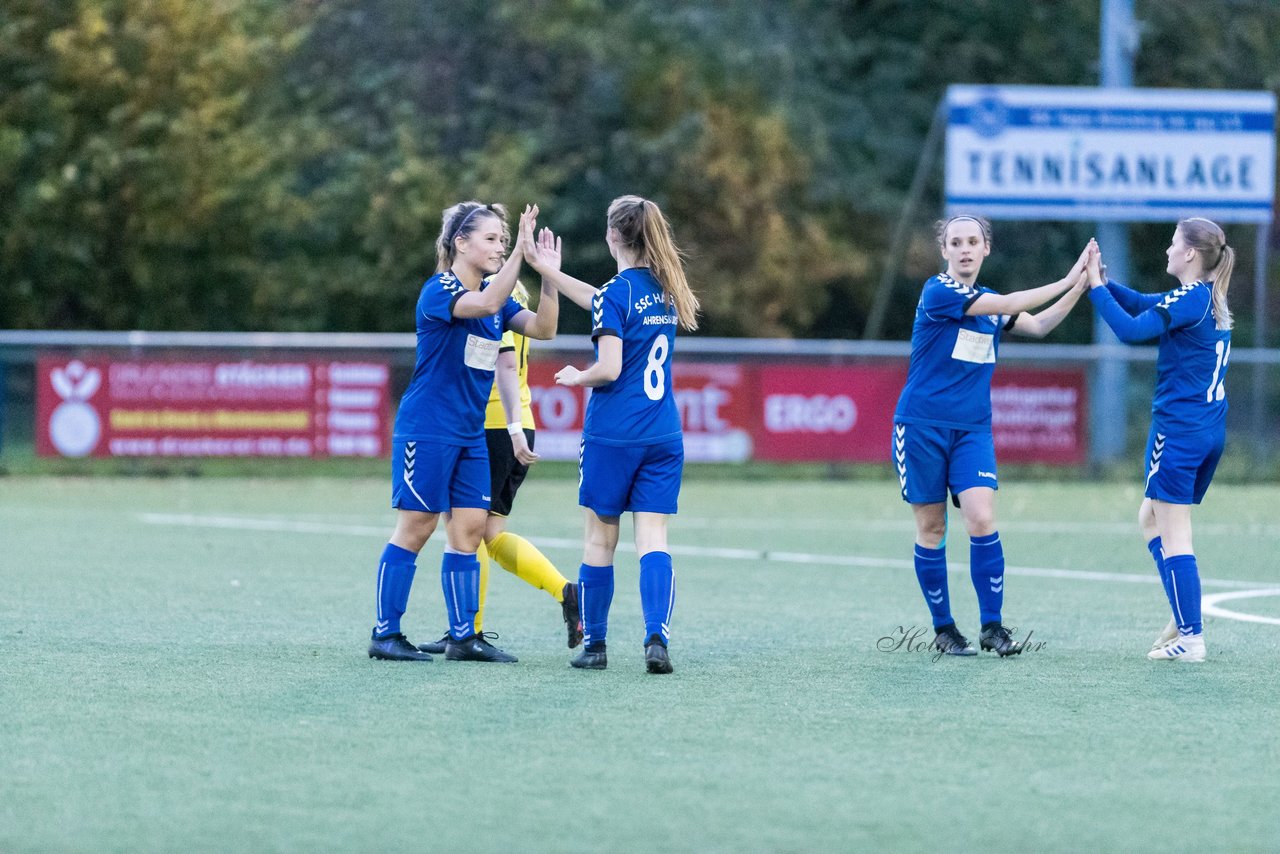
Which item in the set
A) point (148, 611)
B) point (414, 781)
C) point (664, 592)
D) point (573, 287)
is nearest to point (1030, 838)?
point (414, 781)

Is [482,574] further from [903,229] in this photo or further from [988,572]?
[903,229]

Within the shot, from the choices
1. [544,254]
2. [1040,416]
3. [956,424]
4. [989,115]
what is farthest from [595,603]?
[989,115]

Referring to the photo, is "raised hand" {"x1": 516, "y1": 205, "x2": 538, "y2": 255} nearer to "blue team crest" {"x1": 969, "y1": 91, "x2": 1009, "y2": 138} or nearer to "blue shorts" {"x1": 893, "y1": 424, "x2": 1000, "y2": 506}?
"blue shorts" {"x1": 893, "y1": 424, "x2": 1000, "y2": 506}

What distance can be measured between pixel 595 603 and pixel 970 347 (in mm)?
2007

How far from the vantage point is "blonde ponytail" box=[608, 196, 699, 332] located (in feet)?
25.4

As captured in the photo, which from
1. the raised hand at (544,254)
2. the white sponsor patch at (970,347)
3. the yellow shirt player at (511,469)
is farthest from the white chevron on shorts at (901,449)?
the raised hand at (544,254)

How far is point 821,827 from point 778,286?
2650 centimetres

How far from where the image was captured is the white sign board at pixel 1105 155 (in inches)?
918

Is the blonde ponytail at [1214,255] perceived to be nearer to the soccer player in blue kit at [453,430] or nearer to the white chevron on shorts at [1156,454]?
the white chevron on shorts at [1156,454]

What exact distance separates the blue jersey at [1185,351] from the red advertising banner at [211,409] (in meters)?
12.8

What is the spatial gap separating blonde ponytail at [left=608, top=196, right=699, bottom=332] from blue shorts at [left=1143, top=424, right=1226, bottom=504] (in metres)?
2.16

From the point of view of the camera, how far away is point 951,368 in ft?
27.7

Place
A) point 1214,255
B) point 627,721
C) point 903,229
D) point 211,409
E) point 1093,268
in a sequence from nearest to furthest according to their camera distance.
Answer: point 627,721 < point 1093,268 < point 1214,255 < point 211,409 < point 903,229

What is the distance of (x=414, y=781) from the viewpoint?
18.5ft
